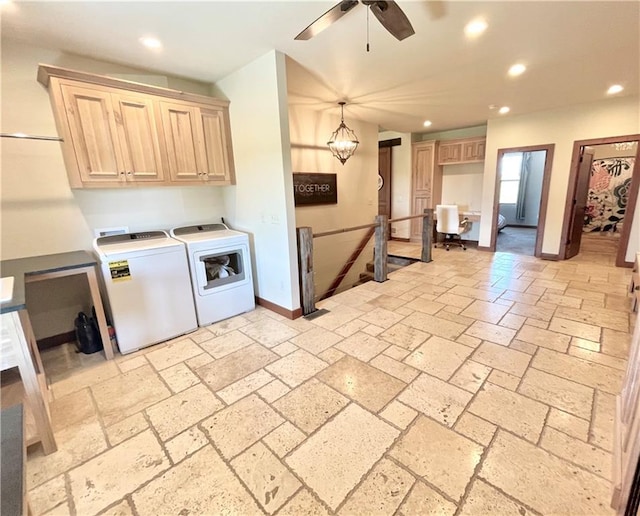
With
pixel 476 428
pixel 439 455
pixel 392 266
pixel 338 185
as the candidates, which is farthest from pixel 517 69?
pixel 439 455

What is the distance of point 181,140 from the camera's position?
3047 mm

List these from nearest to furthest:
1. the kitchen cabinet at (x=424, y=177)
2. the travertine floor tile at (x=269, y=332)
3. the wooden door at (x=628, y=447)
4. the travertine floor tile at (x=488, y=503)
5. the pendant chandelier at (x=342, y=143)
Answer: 1. the wooden door at (x=628, y=447)
2. the travertine floor tile at (x=488, y=503)
3. the travertine floor tile at (x=269, y=332)
4. the pendant chandelier at (x=342, y=143)
5. the kitchen cabinet at (x=424, y=177)

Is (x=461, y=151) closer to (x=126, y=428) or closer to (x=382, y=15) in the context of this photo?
(x=382, y=15)

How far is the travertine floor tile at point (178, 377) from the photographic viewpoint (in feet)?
7.22

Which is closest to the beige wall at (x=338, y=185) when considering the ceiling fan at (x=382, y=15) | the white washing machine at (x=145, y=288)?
the white washing machine at (x=145, y=288)

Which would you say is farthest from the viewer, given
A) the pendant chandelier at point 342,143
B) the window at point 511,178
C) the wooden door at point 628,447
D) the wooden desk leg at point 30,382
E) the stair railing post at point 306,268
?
the window at point 511,178

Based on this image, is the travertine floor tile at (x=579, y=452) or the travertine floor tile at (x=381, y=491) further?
the travertine floor tile at (x=579, y=452)

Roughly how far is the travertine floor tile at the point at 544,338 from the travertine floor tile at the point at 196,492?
2634 mm

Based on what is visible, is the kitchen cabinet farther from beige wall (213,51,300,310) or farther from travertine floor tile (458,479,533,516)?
travertine floor tile (458,479,533,516)

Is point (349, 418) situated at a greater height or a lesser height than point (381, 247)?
lesser

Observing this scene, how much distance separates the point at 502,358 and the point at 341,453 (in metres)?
1.64

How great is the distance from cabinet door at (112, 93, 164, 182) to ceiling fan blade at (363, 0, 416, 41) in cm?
228

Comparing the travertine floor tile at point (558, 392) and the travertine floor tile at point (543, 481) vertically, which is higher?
the travertine floor tile at point (558, 392)

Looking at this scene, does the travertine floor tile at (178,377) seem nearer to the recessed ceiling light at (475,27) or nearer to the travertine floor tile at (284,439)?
the travertine floor tile at (284,439)
